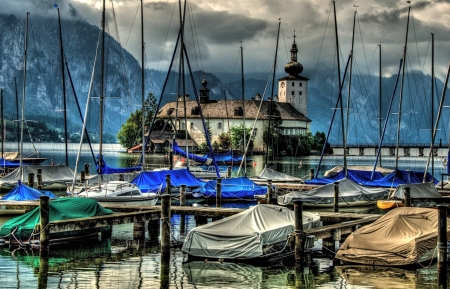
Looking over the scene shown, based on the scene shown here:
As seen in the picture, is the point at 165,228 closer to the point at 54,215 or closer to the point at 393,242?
the point at 54,215

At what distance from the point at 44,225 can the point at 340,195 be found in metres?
24.3

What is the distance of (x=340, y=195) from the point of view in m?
47.4

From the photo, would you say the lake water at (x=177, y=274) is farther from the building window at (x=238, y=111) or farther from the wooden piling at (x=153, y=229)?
the building window at (x=238, y=111)

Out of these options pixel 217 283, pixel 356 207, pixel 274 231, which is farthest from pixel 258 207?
pixel 356 207

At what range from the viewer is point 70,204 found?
30953 millimetres

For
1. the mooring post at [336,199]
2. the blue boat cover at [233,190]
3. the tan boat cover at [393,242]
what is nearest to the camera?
the tan boat cover at [393,242]

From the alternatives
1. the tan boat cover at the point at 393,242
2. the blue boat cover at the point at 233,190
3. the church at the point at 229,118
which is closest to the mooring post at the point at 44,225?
the tan boat cover at the point at 393,242

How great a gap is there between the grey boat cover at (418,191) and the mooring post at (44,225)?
25.7m

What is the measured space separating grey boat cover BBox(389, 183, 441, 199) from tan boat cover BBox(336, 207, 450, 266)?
19303mm

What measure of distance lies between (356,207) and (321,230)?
20.8 metres

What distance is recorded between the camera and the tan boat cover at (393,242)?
26.0 m

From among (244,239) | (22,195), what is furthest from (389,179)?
(244,239)

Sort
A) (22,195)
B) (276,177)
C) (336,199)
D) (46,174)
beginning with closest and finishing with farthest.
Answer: (22,195) < (336,199) < (46,174) < (276,177)

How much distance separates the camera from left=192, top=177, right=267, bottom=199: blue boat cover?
166 ft
